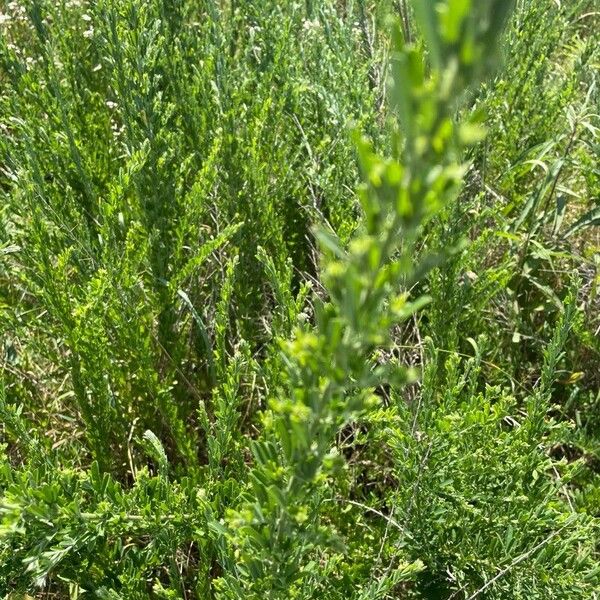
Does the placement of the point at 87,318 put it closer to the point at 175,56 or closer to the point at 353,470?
the point at 353,470

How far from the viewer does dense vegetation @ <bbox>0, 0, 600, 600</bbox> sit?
0.85m

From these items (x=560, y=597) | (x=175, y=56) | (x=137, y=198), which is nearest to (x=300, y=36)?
(x=175, y=56)

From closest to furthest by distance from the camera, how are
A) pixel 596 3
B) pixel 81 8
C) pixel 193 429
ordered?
pixel 193 429
pixel 81 8
pixel 596 3

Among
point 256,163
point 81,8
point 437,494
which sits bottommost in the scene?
point 437,494

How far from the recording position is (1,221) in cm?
160

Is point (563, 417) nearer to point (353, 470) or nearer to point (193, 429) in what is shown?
point (353, 470)

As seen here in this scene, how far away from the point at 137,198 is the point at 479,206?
3.17ft

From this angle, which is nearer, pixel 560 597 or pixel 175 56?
pixel 560 597

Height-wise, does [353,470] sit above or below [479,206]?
below

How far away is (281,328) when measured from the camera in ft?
5.00

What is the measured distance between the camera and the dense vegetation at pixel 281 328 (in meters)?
0.85

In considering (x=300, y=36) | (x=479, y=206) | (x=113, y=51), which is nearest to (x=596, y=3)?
(x=300, y=36)

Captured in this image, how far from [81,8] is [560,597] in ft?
7.56

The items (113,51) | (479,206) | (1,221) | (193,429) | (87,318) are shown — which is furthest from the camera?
(479,206)
